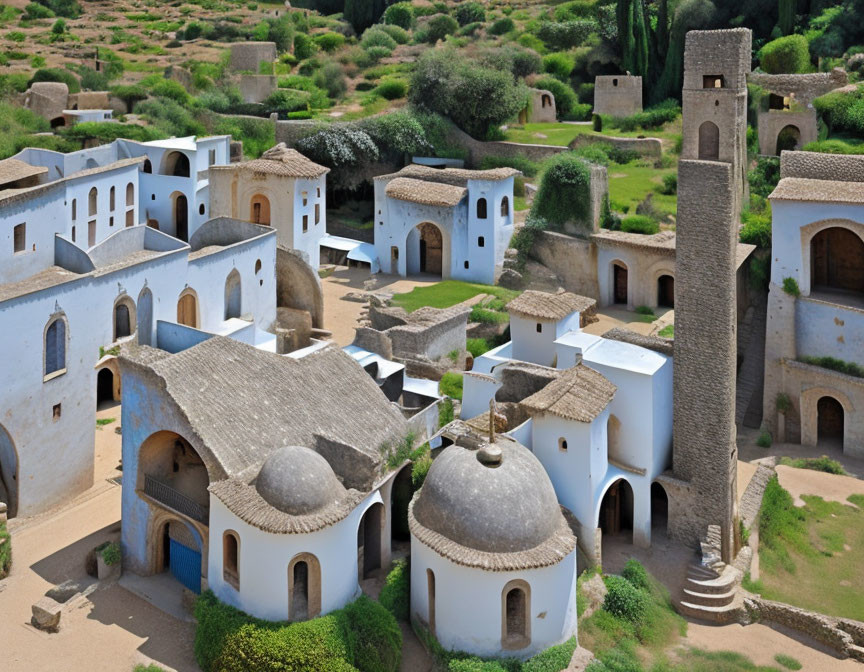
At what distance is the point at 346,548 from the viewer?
1884cm

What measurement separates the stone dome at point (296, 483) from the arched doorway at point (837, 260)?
19.0 metres

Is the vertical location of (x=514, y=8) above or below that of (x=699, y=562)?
above

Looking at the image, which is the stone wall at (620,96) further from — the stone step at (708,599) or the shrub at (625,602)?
the shrub at (625,602)

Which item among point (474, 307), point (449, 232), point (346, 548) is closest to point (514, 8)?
point (449, 232)

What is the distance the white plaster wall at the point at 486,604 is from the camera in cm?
1825

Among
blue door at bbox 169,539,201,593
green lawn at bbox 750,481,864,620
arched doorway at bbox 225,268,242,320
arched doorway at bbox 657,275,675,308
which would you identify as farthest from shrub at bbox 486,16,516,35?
blue door at bbox 169,539,201,593

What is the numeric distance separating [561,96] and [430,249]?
2001cm

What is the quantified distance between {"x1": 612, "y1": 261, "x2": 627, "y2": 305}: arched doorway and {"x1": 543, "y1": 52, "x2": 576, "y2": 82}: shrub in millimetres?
25886

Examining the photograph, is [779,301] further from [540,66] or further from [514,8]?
[514,8]

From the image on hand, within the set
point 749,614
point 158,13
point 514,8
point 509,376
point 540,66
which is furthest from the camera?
point 158,13

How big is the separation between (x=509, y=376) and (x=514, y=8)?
2375 inches

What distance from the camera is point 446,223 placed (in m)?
38.6

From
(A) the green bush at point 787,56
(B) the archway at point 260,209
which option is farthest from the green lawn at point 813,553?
(A) the green bush at point 787,56

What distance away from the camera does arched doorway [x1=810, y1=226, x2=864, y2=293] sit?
105ft
